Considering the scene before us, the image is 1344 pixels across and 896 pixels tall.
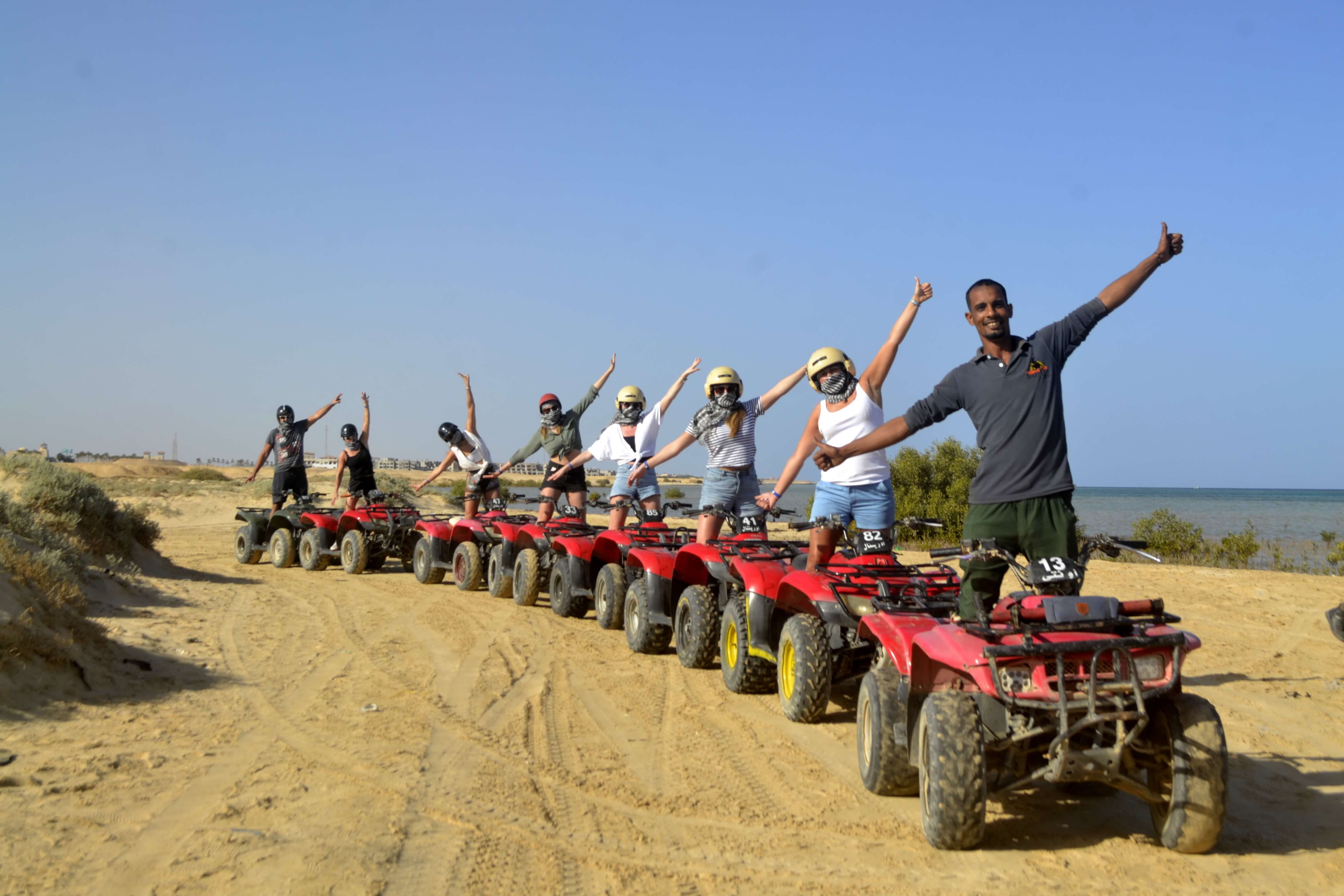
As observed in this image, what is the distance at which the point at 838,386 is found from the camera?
6.66 metres

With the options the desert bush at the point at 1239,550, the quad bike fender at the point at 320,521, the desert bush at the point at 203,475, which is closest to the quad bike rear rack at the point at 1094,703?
the quad bike fender at the point at 320,521

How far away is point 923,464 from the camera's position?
24.1m

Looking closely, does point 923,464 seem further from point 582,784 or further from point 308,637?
point 582,784

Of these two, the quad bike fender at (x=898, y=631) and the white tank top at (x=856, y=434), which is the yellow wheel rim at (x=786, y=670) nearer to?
the white tank top at (x=856, y=434)

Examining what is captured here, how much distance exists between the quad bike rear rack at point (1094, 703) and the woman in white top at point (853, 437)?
2411 millimetres

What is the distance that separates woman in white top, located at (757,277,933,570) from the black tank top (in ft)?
33.6

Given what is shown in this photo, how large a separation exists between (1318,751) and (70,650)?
7683 millimetres

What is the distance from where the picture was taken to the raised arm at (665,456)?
27.9 ft

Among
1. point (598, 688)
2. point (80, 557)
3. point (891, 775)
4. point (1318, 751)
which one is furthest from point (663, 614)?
point (80, 557)

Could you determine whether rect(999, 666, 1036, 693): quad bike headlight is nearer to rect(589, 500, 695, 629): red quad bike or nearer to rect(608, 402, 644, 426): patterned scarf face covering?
rect(589, 500, 695, 629): red quad bike

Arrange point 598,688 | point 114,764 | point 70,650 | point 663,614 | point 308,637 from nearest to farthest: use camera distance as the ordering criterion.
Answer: point 114,764
point 70,650
point 598,688
point 663,614
point 308,637

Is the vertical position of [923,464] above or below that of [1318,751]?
above

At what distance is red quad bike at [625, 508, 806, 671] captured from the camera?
6707 mm

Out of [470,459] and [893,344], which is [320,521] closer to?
[470,459]
